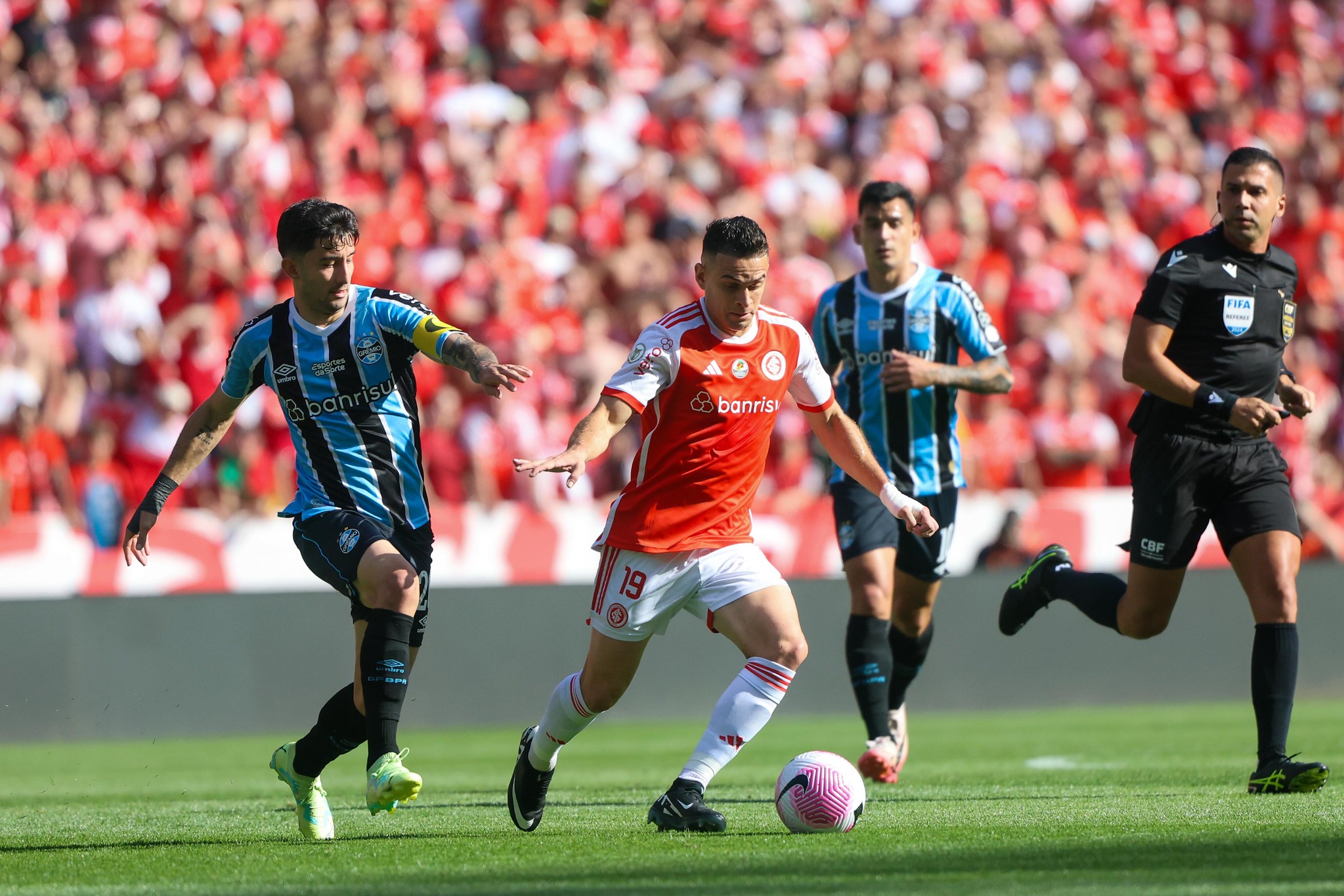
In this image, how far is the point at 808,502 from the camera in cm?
1491

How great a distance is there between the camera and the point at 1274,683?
286 inches

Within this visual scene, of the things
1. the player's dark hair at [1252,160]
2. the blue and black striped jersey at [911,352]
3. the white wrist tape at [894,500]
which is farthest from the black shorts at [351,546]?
the player's dark hair at [1252,160]

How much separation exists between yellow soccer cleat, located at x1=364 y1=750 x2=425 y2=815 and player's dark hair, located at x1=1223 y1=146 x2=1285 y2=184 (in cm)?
422

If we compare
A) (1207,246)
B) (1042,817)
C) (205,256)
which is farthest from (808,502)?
(1042,817)

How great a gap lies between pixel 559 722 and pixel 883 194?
3.55 metres

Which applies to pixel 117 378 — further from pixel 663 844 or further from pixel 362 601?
pixel 663 844

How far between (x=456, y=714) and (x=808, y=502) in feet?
11.4

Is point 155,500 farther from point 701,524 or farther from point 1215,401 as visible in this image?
point 1215,401

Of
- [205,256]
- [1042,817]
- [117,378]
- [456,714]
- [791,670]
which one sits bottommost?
[456,714]

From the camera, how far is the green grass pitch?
506 centimetres

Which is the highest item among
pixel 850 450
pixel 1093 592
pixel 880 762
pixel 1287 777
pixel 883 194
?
pixel 883 194

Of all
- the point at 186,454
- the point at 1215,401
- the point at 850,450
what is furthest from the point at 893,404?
the point at 186,454

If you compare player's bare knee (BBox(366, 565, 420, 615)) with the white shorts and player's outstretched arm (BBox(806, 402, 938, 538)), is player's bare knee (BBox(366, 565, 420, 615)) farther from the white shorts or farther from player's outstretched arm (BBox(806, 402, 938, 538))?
player's outstretched arm (BBox(806, 402, 938, 538))

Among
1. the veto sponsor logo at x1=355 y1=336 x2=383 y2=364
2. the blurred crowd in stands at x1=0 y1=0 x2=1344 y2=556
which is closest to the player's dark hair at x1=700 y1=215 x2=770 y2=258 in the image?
the veto sponsor logo at x1=355 y1=336 x2=383 y2=364
